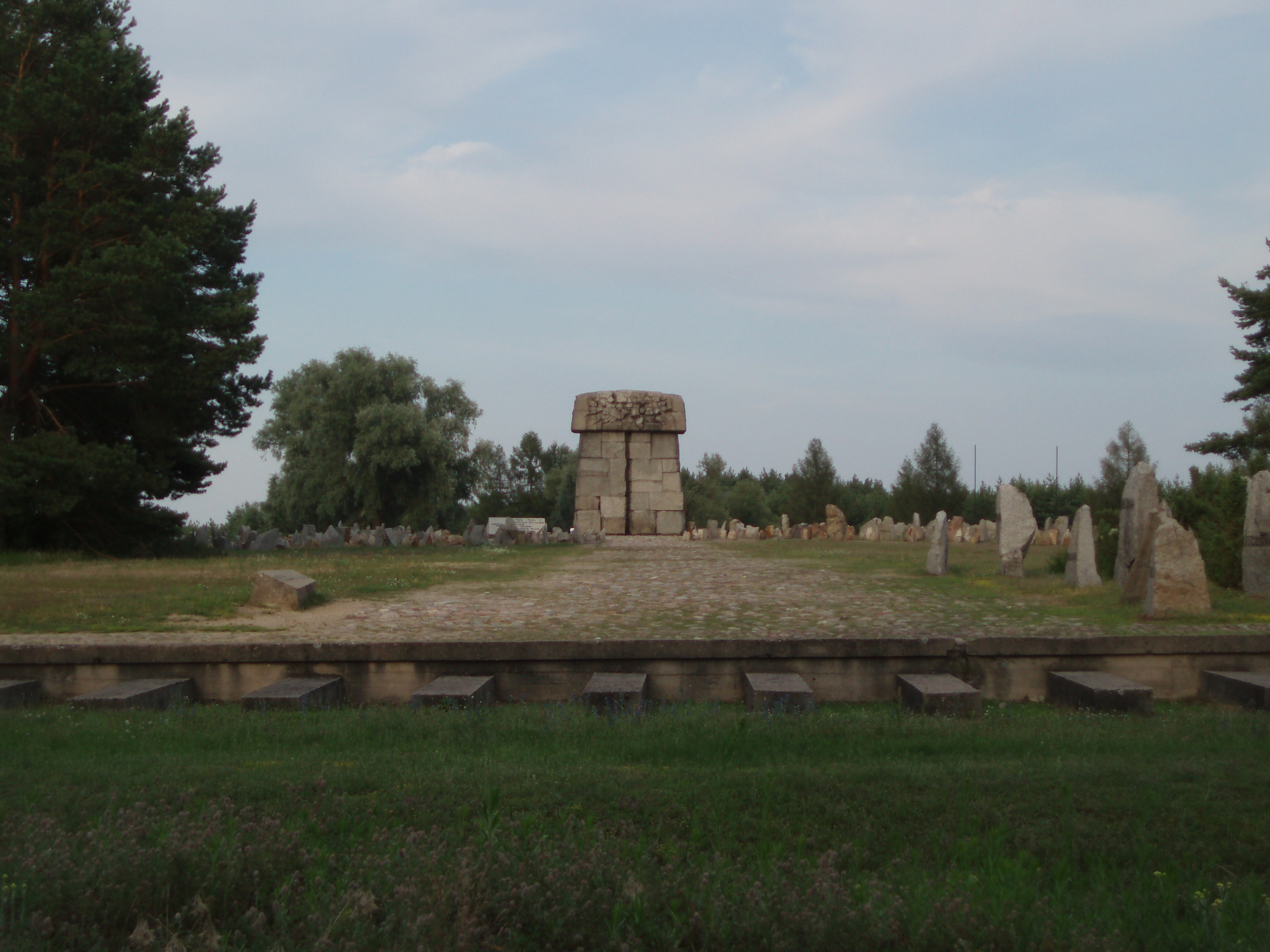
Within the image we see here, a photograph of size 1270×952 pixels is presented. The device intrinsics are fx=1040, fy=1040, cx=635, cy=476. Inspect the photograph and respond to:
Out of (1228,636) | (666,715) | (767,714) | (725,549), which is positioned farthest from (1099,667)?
(725,549)

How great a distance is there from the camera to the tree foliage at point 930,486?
36.5 m

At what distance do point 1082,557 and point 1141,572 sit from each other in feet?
7.84

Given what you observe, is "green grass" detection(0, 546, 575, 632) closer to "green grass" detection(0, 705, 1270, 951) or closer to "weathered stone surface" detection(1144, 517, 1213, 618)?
"green grass" detection(0, 705, 1270, 951)

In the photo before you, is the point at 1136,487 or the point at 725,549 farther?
the point at 725,549

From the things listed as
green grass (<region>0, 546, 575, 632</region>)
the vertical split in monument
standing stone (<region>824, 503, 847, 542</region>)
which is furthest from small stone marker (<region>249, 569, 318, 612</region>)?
standing stone (<region>824, 503, 847, 542</region>)

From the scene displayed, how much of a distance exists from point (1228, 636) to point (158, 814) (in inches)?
254

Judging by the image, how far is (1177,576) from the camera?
868 cm

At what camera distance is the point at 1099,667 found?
6.94 m

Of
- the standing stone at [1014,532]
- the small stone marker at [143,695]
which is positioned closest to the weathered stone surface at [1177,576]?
the standing stone at [1014,532]

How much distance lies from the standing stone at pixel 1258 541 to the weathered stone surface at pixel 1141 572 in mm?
1817

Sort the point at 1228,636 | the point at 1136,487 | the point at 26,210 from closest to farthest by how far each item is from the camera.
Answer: the point at 1228,636 < the point at 1136,487 < the point at 26,210

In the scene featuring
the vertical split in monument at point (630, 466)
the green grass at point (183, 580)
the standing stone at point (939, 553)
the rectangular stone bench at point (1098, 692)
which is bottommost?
the rectangular stone bench at point (1098, 692)

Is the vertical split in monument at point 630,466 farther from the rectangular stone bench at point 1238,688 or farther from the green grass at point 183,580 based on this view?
the rectangular stone bench at point 1238,688

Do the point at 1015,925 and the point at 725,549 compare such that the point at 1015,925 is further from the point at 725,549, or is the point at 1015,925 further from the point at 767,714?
the point at 725,549
